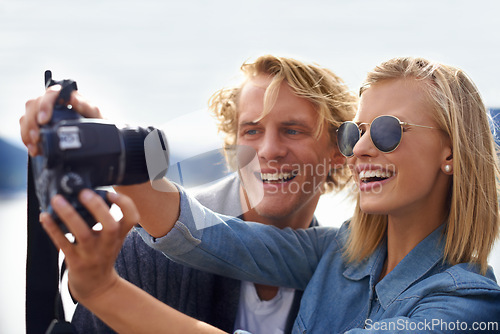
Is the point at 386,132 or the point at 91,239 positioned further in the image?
the point at 386,132

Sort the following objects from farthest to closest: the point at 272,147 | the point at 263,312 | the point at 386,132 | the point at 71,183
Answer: the point at 272,147, the point at 263,312, the point at 386,132, the point at 71,183

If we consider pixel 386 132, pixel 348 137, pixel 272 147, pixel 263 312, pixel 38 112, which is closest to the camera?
pixel 38 112

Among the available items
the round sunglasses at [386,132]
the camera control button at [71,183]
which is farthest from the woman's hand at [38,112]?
the round sunglasses at [386,132]

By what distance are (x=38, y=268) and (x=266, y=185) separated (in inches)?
34.2

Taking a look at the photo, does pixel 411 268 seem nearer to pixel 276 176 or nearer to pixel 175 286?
pixel 276 176

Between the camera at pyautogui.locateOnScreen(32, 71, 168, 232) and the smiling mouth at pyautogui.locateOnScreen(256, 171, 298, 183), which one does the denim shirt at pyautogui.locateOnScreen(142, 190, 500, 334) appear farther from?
the camera at pyautogui.locateOnScreen(32, 71, 168, 232)

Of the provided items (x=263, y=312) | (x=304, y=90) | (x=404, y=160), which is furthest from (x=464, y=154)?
(x=263, y=312)

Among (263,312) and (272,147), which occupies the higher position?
(272,147)

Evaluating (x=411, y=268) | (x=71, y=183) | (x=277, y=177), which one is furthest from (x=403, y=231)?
(x=71, y=183)

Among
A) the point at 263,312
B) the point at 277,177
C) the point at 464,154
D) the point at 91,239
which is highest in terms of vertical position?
the point at 464,154

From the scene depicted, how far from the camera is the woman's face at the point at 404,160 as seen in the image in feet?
4.62

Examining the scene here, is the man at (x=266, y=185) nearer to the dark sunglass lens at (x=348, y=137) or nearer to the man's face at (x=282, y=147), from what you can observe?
the man's face at (x=282, y=147)

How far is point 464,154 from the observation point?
4.69 feet

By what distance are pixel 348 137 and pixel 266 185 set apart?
0.49 metres
